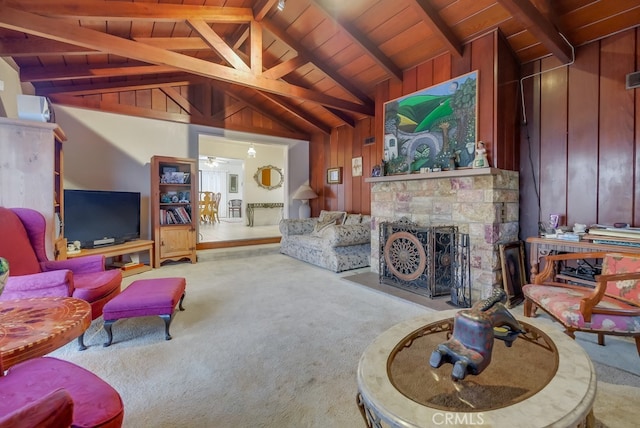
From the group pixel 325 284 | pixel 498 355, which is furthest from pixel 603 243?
pixel 325 284

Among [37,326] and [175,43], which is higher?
[175,43]

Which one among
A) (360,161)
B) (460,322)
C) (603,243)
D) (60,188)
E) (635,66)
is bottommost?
(460,322)

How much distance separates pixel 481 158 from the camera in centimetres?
292

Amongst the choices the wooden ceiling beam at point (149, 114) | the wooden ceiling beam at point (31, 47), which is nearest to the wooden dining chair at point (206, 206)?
the wooden ceiling beam at point (149, 114)

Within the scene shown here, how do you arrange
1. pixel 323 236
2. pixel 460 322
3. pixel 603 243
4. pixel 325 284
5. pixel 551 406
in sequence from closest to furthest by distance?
pixel 551 406
pixel 460 322
pixel 603 243
pixel 325 284
pixel 323 236

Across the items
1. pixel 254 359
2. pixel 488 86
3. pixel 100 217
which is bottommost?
pixel 254 359

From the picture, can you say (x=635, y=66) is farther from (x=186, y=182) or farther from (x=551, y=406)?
(x=186, y=182)

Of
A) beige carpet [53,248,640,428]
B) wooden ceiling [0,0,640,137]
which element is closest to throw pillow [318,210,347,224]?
wooden ceiling [0,0,640,137]

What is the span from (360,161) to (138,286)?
4067mm

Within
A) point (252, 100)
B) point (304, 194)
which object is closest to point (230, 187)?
point (252, 100)

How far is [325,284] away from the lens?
3.69 metres

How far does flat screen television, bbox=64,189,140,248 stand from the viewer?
379 centimetres

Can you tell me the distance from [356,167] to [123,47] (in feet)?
12.6

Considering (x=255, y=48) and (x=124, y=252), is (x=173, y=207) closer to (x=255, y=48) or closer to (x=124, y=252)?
(x=124, y=252)
